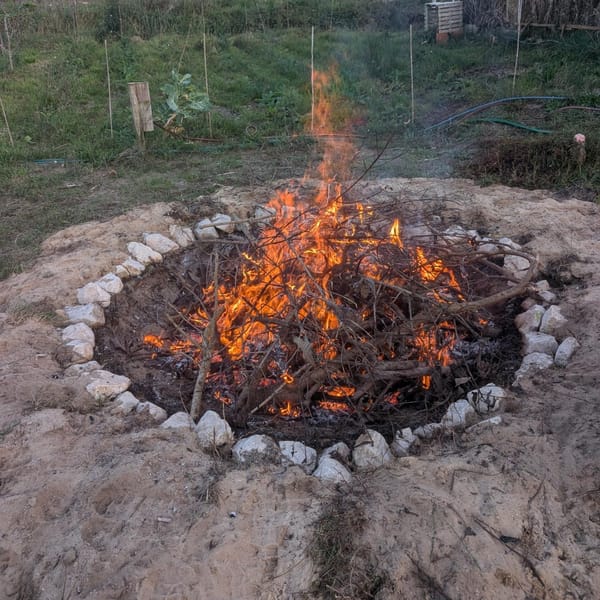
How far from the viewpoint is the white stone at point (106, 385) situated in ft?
12.2

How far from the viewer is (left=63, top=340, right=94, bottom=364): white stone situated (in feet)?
13.4

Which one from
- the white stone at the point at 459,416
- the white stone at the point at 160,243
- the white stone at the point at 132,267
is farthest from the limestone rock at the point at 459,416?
the white stone at the point at 160,243

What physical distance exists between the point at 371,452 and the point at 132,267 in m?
2.93

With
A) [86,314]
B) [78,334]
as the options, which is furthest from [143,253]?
[78,334]

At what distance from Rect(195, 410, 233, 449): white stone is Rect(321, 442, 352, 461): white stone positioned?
1.88ft

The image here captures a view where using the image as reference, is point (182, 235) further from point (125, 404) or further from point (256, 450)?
point (256, 450)

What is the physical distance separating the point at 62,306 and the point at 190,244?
1.45 m

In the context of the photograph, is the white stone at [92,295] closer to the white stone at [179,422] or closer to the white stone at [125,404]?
the white stone at [125,404]

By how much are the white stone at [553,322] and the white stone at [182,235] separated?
3.26 meters

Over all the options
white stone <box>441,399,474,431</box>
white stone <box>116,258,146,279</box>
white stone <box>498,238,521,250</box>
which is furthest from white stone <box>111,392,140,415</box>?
white stone <box>498,238,521,250</box>

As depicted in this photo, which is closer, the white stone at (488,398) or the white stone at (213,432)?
the white stone at (213,432)

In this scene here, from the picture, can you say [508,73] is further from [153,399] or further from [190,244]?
[153,399]

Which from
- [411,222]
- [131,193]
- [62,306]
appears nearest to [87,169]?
[131,193]

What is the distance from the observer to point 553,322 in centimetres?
412
